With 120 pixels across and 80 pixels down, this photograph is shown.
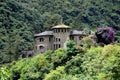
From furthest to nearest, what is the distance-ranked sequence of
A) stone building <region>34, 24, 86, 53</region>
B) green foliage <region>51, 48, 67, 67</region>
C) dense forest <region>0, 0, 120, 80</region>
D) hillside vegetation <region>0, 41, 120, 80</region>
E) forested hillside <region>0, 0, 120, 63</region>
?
forested hillside <region>0, 0, 120, 63</region>
stone building <region>34, 24, 86, 53</region>
green foliage <region>51, 48, 67, 67</region>
dense forest <region>0, 0, 120, 80</region>
hillside vegetation <region>0, 41, 120, 80</region>

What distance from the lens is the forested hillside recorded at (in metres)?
50.6

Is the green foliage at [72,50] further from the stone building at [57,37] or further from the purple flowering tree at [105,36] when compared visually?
the stone building at [57,37]

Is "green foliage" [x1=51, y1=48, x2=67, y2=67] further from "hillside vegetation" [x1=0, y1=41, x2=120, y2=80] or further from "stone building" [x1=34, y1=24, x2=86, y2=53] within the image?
"stone building" [x1=34, y1=24, x2=86, y2=53]

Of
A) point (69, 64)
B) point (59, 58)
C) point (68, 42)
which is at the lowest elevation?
point (59, 58)

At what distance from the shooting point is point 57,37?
40.1 m

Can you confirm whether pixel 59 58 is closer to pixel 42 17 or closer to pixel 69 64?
pixel 69 64

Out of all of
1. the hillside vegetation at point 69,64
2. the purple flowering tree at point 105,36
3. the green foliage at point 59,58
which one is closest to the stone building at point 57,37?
the hillside vegetation at point 69,64

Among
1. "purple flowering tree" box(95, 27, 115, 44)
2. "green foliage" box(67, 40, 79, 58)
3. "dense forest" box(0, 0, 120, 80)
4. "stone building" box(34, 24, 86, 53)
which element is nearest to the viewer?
"dense forest" box(0, 0, 120, 80)

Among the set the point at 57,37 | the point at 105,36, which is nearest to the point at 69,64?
the point at 105,36

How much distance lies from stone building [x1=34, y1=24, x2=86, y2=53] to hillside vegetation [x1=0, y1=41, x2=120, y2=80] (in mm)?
4965

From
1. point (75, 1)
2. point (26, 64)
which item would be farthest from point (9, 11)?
point (26, 64)

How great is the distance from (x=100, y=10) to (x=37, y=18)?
16.1 metres

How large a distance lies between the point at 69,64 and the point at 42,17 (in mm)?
37980

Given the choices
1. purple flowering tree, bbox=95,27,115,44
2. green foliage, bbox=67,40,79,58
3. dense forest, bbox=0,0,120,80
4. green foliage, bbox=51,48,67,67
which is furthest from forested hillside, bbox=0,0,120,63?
green foliage, bbox=67,40,79,58
